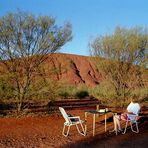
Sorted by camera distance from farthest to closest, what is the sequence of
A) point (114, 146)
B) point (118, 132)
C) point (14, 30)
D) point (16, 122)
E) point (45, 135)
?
point (14, 30) < point (16, 122) < point (118, 132) < point (45, 135) < point (114, 146)

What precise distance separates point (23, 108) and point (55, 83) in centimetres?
221

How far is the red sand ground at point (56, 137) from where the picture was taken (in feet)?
29.3

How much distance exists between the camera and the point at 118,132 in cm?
1108

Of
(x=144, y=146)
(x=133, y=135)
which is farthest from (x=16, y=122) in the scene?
(x=144, y=146)

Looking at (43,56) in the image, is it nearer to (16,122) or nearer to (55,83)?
(55,83)

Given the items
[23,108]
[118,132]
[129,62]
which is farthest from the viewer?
[129,62]

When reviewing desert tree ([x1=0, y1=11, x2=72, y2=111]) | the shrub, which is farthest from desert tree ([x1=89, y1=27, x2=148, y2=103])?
the shrub

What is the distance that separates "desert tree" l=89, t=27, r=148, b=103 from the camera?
2045 cm

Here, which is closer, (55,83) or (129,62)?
(55,83)

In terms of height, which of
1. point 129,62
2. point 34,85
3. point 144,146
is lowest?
Answer: point 144,146

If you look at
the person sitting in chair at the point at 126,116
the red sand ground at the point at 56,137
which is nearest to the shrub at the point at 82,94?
the red sand ground at the point at 56,137

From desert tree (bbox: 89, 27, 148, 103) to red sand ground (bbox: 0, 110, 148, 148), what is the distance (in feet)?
27.5

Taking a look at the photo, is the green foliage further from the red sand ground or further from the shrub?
the shrub

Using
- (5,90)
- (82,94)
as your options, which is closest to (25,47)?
(5,90)
